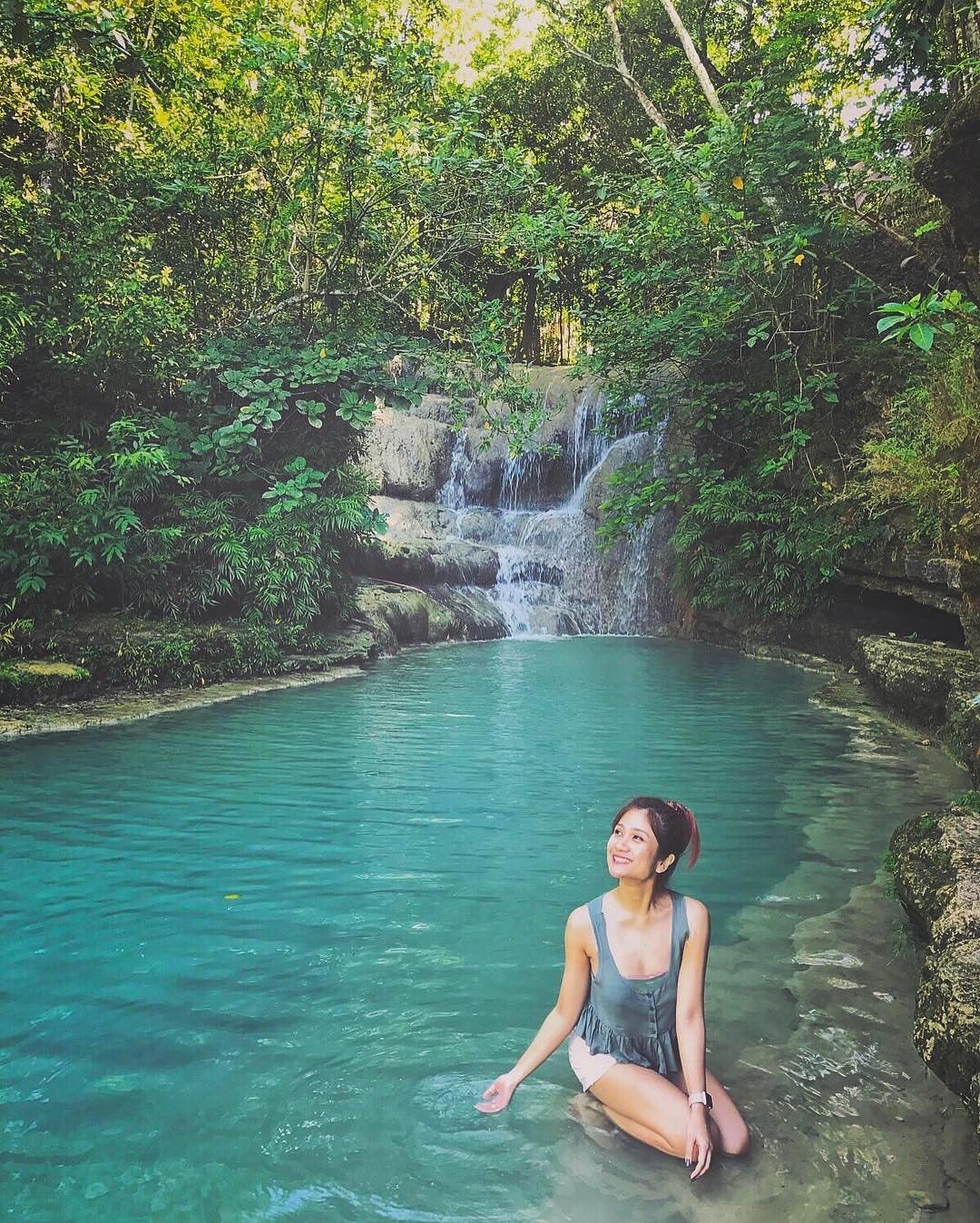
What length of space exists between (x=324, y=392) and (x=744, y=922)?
31.2 feet

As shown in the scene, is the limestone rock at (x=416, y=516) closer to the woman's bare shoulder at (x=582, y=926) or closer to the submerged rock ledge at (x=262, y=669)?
the submerged rock ledge at (x=262, y=669)

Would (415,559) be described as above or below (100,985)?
above

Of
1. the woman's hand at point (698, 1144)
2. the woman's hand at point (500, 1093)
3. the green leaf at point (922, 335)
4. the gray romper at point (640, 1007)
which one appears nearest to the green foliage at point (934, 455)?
the green leaf at point (922, 335)

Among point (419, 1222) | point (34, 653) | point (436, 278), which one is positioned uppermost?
point (436, 278)

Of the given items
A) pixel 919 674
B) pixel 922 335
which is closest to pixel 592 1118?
pixel 922 335

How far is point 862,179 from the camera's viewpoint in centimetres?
1062

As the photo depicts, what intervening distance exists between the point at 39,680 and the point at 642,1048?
7.83 meters

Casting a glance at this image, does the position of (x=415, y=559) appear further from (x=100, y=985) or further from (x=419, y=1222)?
(x=419, y=1222)

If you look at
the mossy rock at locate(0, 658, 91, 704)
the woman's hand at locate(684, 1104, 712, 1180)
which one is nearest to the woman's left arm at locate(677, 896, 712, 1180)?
the woman's hand at locate(684, 1104, 712, 1180)

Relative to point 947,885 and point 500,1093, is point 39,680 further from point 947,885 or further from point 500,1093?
point 947,885

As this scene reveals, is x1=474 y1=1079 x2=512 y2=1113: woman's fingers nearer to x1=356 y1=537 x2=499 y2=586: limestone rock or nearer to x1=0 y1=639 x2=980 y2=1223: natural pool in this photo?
x1=0 y1=639 x2=980 y2=1223: natural pool

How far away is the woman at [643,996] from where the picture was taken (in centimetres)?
236

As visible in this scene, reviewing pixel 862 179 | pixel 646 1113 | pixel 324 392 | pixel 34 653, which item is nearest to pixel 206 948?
→ pixel 646 1113

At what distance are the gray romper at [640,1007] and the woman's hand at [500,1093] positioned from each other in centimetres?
25
